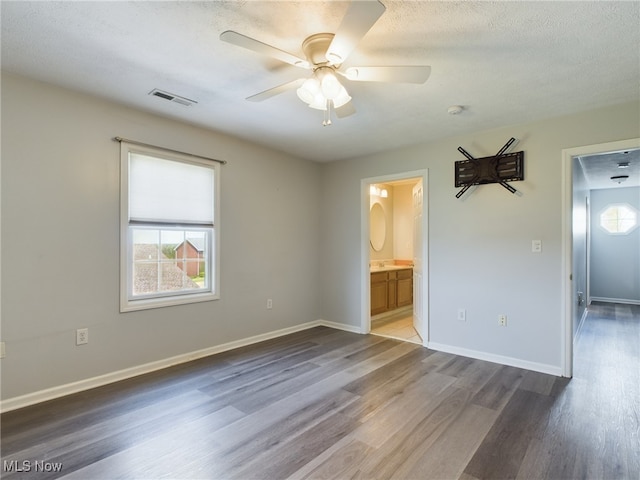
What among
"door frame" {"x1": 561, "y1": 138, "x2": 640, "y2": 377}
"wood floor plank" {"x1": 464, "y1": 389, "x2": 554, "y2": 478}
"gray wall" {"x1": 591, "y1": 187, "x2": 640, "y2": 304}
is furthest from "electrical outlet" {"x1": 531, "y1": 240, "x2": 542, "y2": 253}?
"gray wall" {"x1": 591, "y1": 187, "x2": 640, "y2": 304}

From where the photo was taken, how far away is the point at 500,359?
11.6 ft

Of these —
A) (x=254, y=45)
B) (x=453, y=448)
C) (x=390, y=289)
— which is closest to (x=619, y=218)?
(x=390, y=289)

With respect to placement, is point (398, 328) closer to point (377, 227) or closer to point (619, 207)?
point (377, 227)

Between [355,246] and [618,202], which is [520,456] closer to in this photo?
[355,246]

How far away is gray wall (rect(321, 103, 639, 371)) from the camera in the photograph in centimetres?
324

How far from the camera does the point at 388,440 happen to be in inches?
83.9

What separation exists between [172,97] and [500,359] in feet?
13.3

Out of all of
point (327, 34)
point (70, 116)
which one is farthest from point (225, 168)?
point (327, 34)

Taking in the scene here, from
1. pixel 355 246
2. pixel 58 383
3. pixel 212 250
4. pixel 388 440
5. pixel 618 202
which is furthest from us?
pixel 618 202

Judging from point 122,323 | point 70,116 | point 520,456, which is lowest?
point 520,456

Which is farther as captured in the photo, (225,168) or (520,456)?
(225,168)

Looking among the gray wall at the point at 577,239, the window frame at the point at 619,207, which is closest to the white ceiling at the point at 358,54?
the gray wall at the point at 577,239

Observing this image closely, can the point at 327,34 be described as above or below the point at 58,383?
above

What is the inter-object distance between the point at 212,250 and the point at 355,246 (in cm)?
200
